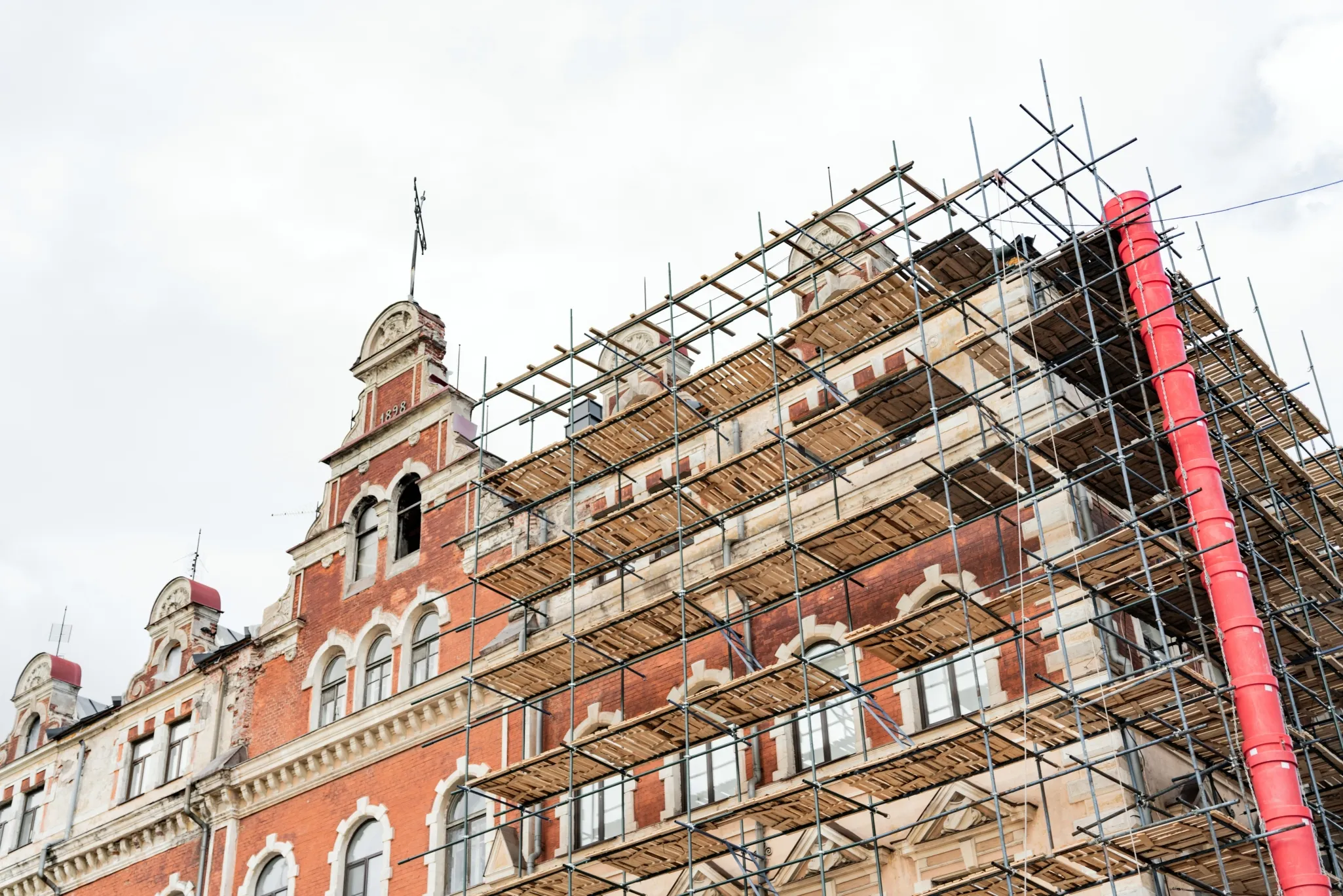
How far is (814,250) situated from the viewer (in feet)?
93.2

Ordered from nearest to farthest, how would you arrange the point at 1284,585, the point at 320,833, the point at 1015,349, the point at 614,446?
the point at 1284,585
the point at 1015,349
the point at 614,446
the point at 320,833

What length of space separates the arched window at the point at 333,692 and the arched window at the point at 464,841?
4.23 m

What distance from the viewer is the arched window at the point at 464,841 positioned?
26984mm

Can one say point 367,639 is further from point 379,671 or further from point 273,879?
point 273,879

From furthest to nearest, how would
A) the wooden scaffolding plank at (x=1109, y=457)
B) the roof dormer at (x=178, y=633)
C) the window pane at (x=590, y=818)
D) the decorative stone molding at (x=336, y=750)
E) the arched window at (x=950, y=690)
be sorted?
the roof dormer at (x=178, y=633)
the decorative stone molding at (x=336, y=750)
the window pane at (x=590, y=818)
the arched window at (x=950, y=690)
the wooden scaffolding plank at (x=1109, y=457)

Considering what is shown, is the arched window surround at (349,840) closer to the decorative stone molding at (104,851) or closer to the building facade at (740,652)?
the building facade at (740,652)

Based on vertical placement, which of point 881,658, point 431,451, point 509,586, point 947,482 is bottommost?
point 881,658

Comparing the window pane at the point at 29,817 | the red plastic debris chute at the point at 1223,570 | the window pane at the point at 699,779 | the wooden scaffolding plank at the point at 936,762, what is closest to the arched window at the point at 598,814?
the window pane at the point at 699,779

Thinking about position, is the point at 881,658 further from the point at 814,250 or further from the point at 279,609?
the point at 279,609

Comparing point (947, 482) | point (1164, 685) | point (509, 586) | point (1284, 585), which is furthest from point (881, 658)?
point (509, 586)

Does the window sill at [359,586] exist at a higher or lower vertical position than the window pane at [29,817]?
higher

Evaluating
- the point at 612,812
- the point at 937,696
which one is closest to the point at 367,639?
the point at 612,812

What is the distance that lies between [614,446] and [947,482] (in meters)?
7.45

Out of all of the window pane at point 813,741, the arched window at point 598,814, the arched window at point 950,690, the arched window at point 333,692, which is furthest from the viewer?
the arched window at point 333,692
